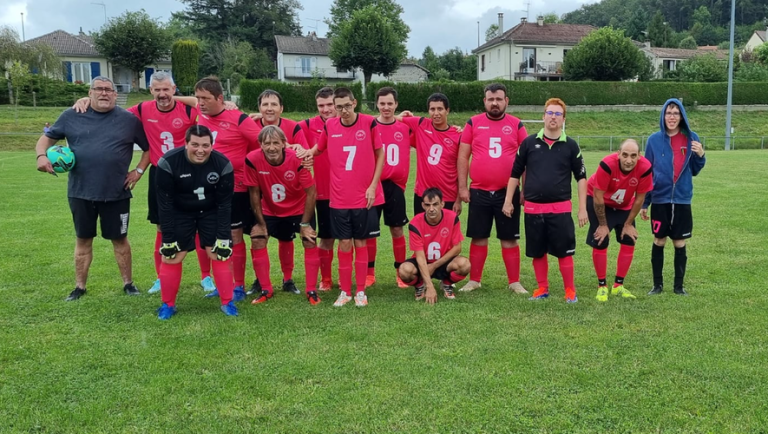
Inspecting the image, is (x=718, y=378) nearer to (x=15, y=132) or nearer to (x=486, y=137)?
(x=486, y=137)

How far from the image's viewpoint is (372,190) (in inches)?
223

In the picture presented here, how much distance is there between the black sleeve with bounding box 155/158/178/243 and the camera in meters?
5.09

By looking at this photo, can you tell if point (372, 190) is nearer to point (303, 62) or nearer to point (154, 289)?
point (154, 289)

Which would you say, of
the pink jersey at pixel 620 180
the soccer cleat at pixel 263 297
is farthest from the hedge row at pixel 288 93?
the pink jersey at pixel 620 180

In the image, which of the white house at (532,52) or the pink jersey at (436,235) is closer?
the pink jersey at (436,235)

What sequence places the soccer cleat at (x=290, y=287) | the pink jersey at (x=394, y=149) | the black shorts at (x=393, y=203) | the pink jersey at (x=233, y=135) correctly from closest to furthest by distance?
the pink jersey at (x=233, y=135)
the soccer cleat at (x=290, y=287)
the pink jersey at (x=394, y=149)
the black shorts at (x=393, y=203)

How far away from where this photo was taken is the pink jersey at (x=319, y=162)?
6234 mm

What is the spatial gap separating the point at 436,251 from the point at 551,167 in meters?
1.52

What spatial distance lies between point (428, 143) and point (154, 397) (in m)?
→ 4.15

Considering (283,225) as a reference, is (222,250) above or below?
below

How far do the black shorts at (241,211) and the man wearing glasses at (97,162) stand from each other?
117cm

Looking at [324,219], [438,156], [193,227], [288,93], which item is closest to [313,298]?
[324,219]

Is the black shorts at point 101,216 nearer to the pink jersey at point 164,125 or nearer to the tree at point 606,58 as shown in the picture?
the pink jersey at point 164,125

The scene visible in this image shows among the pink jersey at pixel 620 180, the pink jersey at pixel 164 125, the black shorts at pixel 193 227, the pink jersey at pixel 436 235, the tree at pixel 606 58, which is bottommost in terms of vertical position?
the pink jersey at pixel 436 235
